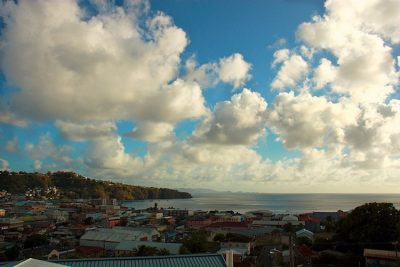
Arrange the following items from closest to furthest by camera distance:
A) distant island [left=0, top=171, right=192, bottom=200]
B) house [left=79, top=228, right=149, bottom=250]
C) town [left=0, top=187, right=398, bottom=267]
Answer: town [left=0, top=187, right=398, bottom=267] → house [left=79, top=228, right=149, bottom=250] → distant island [left=0, top=171, right=192, bottom=200]

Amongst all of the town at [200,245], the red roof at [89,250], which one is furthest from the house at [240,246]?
the red roof at [89,250]

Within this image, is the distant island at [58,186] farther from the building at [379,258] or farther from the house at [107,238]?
the building at [379,258]

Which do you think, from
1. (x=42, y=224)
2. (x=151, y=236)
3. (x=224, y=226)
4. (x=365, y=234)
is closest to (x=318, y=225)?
(x=224, y=226)

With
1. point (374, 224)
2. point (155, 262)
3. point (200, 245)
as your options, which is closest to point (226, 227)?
point (200, 245)

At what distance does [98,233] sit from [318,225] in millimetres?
27988

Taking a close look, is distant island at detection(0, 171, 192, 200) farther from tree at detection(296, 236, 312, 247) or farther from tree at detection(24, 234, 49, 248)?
tree at detection(296, 236, 312, 247)

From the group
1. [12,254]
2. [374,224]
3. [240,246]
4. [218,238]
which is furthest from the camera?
[218,238]

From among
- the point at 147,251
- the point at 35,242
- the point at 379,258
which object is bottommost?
the point at 35,242

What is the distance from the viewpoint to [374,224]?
1027 inches

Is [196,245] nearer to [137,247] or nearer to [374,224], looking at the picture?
[137,247]

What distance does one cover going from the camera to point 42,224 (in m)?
66.3

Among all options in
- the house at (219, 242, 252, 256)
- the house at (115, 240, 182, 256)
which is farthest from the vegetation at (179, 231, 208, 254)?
the house at (219, 242, 252, 256)

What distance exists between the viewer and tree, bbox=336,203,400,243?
2514 cm

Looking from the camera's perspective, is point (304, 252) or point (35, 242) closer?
point (304, 252)
